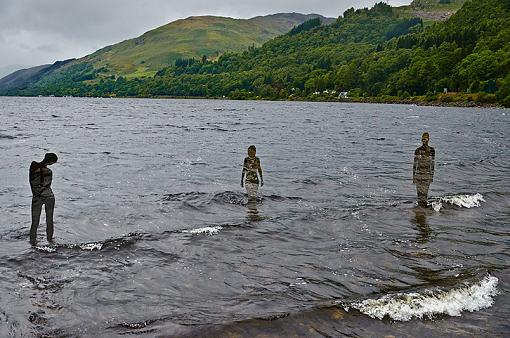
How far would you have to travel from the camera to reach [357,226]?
17906mm

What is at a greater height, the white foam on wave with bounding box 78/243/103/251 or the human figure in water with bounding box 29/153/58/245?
the human figure in water with bounding box 29/153/58/245

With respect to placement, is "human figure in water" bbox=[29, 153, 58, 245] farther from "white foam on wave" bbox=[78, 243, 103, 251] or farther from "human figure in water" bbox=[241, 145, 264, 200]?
"human figure in water" bbox=[241, 145, 264, 200]

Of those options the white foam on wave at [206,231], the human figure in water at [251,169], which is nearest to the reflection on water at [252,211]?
the human figure in water at [251,169]

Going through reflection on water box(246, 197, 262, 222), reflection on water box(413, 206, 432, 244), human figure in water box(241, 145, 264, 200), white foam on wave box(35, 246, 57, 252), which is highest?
human figure in water box(241, 145, 264, 200)

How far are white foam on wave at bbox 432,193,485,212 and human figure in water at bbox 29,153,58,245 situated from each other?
1457 centimetres

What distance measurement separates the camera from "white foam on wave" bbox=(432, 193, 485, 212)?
829 inches

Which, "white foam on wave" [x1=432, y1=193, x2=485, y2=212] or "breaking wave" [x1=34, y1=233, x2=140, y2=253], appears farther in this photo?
"white foam on wave" [x1=432, y1=193, x2=485, y2=212]

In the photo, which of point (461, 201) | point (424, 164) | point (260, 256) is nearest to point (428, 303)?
point (260, 256)

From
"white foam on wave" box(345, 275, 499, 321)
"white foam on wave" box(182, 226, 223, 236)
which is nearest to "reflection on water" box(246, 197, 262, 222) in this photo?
"white foam on wave" box(182, 226, 223, 236)

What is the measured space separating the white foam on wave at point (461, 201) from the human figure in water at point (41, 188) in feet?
47.8

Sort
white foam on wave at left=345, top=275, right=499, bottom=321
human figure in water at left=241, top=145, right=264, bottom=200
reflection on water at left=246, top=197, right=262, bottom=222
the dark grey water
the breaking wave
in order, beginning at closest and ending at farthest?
the dark grey water → white foam on wave at left=345, top=275, right=499, bottom=321 → the breaking wave → reflection on water at left=246, top=197, right=262, bottom=222 → human figure in water at left=241, top=145, right=264, bottom=200

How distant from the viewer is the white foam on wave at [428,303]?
10.4 m

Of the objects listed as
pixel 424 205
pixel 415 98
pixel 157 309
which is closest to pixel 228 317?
pixel 157 309

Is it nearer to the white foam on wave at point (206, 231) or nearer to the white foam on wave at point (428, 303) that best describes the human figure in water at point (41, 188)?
the white foam on wave at point (206, 231)
